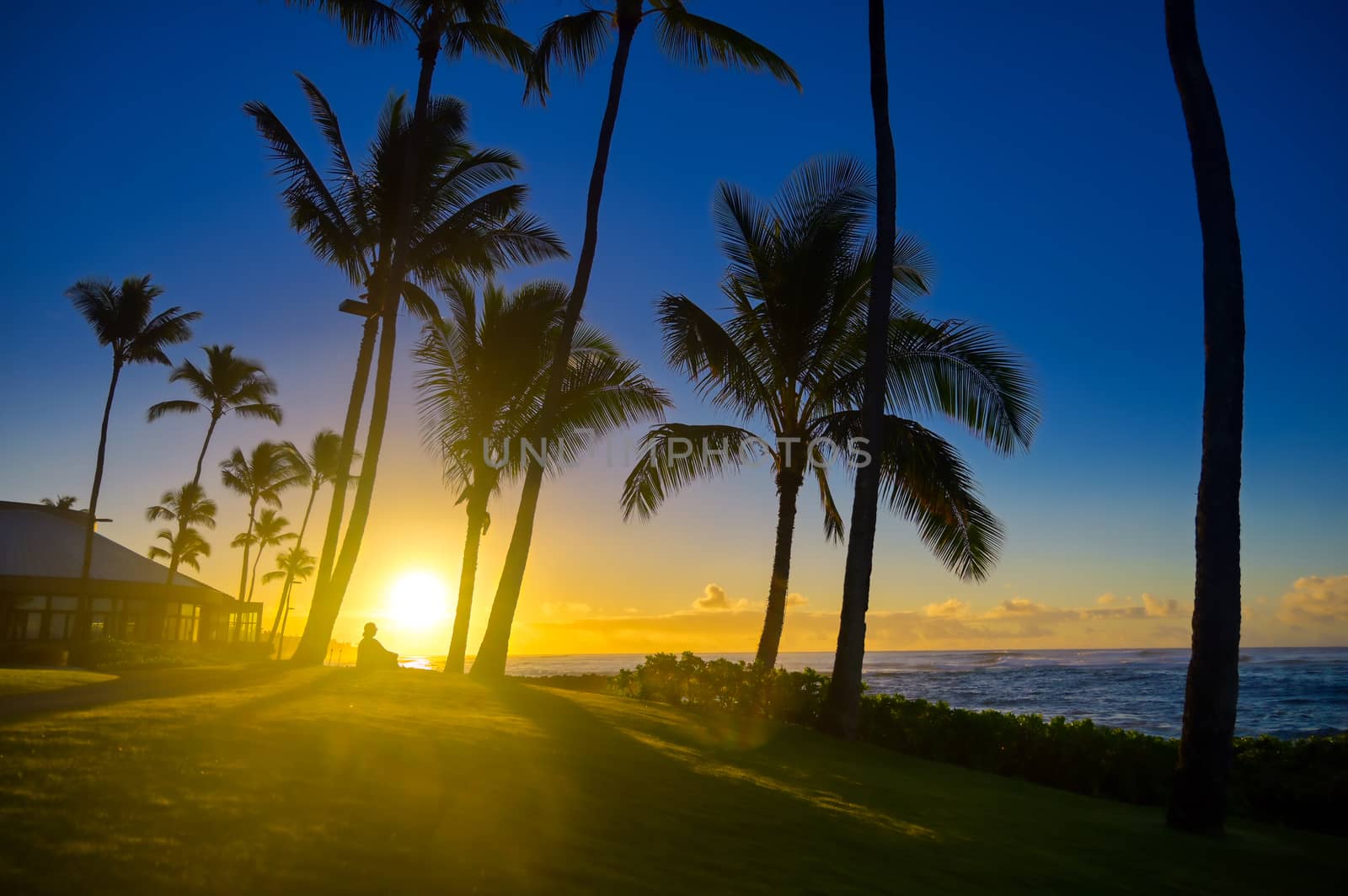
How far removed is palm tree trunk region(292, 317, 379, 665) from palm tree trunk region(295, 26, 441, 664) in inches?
0.7

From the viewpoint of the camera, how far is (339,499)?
674 inches

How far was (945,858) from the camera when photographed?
601cm

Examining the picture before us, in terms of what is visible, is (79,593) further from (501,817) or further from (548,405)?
(501,817)

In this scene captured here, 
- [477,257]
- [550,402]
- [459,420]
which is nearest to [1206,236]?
[550,402]

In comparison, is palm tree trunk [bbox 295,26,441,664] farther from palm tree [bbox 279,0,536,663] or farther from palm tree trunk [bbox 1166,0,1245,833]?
palm tree trunk [bbox 1166,0,1245,833]

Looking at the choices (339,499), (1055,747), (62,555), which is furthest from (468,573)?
(62,555)

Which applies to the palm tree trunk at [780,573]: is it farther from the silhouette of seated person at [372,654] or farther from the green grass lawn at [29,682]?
the green grass lawn at [29,682]

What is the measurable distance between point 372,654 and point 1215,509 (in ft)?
40.8

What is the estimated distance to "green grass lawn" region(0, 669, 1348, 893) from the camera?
4.06 meters

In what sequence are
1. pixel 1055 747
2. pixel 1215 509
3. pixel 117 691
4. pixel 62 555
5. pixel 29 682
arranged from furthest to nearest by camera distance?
pixel 62 555
pixel 1055 747
pixel 29 682
pixel 117 691
pixel 1215 509

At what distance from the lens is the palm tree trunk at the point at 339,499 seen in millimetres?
15695

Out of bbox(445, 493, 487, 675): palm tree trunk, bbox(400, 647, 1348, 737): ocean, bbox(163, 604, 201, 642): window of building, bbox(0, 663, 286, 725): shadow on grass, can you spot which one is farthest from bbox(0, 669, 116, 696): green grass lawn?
bbox(163, 604, 201, 642): window of building

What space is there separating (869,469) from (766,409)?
3621 mm

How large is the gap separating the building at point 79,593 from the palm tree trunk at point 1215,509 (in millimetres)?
32333
